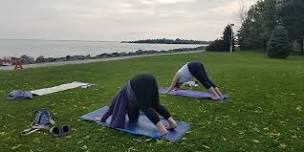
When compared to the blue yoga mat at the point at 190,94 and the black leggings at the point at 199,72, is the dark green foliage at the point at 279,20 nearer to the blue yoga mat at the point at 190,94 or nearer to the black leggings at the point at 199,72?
the blue yoga mat at the point at 190,94

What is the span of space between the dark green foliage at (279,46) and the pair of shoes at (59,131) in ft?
121

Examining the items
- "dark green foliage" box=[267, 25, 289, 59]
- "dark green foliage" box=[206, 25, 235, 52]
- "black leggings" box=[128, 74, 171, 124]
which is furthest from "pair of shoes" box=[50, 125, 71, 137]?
"dark green foliage" box=[206, 25, 235, 52]

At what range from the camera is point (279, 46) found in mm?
41250

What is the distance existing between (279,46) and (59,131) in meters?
37.5

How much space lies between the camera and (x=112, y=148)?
21.3 feet

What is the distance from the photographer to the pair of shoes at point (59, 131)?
7208 millimetres


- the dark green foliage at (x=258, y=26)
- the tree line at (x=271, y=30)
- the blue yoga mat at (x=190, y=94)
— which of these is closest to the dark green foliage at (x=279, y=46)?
the tree line at (x=271, y=30)

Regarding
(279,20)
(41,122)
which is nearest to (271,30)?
(279,20)

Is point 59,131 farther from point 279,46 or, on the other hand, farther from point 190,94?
point 279,46

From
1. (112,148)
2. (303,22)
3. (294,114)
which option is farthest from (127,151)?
(303,22)

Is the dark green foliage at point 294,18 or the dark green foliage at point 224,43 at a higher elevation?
the dark green foliage at point 294,18

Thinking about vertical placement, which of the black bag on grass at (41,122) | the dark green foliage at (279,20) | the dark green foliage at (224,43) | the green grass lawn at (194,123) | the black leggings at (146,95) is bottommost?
the green grass lawn at (194,123)

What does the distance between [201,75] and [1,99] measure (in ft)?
19.1

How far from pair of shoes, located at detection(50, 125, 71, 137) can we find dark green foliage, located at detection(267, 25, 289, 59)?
37.0 m
